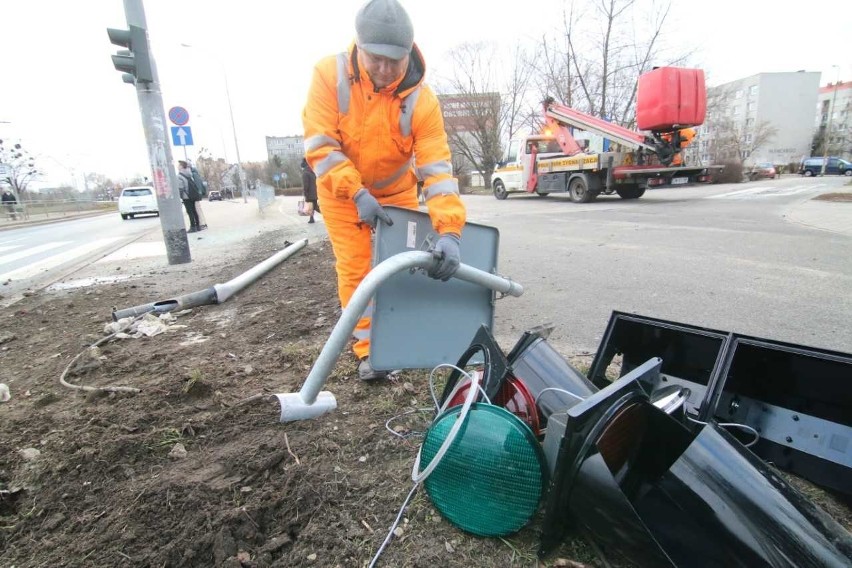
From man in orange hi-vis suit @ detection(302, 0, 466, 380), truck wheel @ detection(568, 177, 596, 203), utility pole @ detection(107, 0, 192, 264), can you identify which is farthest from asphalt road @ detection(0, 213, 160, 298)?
truck wheel @ detection(568, 177, 596, 203)

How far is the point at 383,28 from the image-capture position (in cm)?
213

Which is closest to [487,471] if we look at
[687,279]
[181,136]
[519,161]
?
[687,279]

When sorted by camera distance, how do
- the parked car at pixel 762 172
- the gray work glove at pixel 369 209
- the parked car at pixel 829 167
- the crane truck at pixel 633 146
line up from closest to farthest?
the gray work glove at pixel 369 209 < the crane truck at pixel 633 146 < the parked car at pixel 762 172 < the parked car at pixel 829 167

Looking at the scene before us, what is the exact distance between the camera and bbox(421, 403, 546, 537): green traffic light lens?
4.33 ft

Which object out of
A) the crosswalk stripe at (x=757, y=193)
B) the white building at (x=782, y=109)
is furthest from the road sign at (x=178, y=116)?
the white building at (x=782, y=109)

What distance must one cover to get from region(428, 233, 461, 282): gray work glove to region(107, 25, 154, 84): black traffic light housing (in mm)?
6304

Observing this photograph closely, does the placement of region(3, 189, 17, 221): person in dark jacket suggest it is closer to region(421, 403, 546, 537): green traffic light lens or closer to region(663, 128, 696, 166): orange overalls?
region(663, 128, 696, 166): orange overalls

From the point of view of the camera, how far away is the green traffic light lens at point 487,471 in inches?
52.0

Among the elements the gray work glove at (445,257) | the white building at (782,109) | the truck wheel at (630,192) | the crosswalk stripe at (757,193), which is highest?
the white building at (782,109)

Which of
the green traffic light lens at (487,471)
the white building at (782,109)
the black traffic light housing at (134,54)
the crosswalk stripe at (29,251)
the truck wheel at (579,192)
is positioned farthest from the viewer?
the white building at (782,109)

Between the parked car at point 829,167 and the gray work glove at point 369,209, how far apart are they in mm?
50876

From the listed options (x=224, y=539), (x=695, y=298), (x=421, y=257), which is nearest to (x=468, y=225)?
(x=421, y=257)

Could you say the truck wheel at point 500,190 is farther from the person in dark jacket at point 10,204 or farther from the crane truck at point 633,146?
the person in dark jacket at point 10,204

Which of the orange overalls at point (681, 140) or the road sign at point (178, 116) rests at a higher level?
the road sign at point (178, 116)
